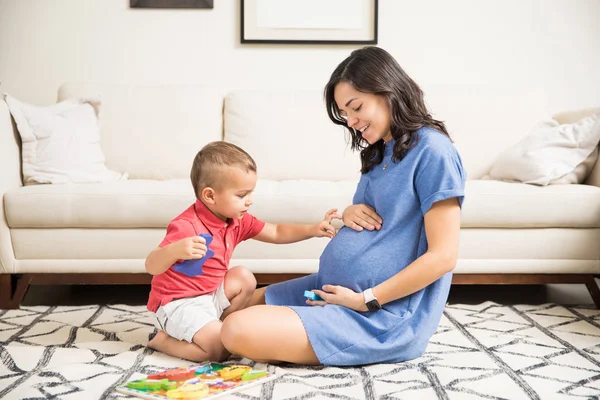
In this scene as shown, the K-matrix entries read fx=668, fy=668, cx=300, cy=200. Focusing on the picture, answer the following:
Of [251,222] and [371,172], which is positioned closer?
[371,172]

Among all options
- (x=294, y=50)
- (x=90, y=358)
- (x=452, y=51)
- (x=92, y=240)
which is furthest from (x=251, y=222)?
(x=452, y=51)

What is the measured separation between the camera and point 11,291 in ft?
7.98

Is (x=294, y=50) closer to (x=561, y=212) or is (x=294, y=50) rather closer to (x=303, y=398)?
(x=561, y=212)

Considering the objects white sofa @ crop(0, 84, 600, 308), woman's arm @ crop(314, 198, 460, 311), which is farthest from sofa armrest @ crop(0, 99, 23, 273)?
woman's arm @ crop(314, 198, 460, 311)

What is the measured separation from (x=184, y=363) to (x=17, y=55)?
8.23ft

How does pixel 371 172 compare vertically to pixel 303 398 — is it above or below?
above

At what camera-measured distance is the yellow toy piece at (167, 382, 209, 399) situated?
1.37 metres

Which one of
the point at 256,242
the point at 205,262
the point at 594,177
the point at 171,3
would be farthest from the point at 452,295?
the point at 171,3

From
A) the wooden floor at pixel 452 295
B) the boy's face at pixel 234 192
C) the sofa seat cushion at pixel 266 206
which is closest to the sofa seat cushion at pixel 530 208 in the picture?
the sofa seat cushion at pixel 266 206

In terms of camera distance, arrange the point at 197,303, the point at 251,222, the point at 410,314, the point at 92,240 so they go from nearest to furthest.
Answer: the point at 410,314 → the point at 197,303 → the point at 251,222 → the point at 92,240

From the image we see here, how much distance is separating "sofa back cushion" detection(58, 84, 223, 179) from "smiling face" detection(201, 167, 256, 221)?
136cm

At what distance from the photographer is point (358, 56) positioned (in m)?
1.66

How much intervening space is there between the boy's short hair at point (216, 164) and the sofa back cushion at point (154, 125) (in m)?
1.33

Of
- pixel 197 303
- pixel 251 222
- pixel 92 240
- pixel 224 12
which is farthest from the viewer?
pixel 224 12
